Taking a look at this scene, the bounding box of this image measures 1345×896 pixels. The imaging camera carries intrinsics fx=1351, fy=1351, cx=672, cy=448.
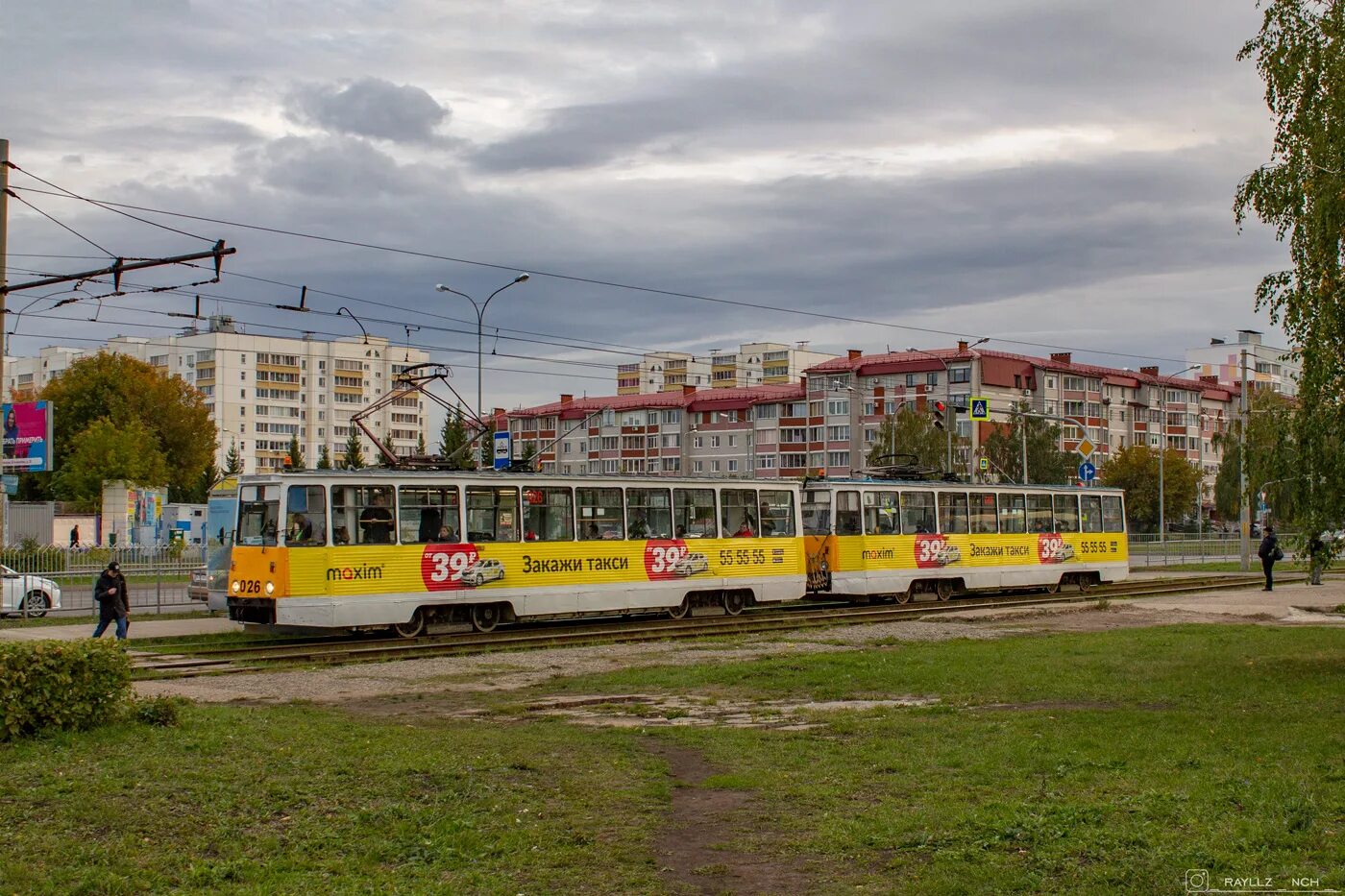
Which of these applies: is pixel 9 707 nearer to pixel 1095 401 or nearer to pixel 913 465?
pixel 913 465

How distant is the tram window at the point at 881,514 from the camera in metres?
32.7

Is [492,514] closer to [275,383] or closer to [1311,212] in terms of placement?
[1311,212]

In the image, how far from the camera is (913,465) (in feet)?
115

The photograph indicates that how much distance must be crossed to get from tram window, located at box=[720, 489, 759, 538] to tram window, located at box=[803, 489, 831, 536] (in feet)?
8.43

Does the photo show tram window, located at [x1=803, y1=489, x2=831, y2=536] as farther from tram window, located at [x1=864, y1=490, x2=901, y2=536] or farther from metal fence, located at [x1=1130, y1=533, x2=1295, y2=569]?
metal fence, located at [x1=1130, y1=533, x2=1295, y2=569]

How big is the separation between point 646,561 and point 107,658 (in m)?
16.7

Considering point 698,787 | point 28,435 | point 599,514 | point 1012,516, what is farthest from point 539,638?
point 28,435

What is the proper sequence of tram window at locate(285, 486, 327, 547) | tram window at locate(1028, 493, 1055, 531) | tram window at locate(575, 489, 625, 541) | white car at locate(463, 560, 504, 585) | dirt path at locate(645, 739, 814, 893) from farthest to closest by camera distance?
tram window at locate(1028, 493, 1055, 531) → tram window at locate(575, 489, 625, 541) → white car at locate(463, 560, 504, 585) → tram window at locate(285, 486, 327, 547) → dirt path at locate(645, 739, 814, 893)

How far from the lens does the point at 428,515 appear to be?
24391mm

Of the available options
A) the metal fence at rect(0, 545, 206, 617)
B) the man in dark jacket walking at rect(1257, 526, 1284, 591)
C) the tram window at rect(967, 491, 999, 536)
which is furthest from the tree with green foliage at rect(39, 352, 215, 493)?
the man in dark jacket walking at rect(1257, 526, 1284, 591)

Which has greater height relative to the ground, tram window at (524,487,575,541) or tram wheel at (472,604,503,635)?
tram window at (524,487,575,541)

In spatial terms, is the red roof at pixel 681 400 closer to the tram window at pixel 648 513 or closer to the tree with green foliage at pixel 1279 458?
the tram window at pixel 648 513

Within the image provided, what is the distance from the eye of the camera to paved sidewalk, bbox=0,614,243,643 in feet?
84.1

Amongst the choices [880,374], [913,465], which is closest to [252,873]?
[913,465]
